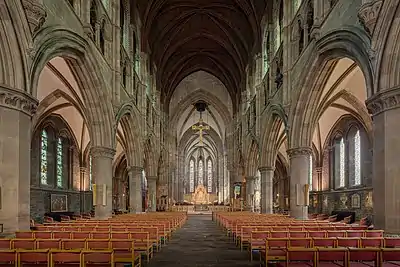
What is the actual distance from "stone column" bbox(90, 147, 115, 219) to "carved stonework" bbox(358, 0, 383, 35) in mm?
13530

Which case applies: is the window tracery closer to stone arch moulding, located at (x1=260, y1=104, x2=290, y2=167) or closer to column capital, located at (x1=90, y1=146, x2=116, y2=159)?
column capital, located at (x1=90, y1=146, x2=116, y2=159)

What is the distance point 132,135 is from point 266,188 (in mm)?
9585

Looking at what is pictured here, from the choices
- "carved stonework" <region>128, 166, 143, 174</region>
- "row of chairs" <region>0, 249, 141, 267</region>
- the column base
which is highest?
"carved stonework" <region>128, 166, 143, 174</region>

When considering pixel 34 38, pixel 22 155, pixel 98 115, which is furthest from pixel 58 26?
pixel 98 115

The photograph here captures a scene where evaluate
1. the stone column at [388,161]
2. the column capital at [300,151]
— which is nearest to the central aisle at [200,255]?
the stone column at [388,161]

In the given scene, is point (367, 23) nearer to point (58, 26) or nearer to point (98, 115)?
point (58, 26)

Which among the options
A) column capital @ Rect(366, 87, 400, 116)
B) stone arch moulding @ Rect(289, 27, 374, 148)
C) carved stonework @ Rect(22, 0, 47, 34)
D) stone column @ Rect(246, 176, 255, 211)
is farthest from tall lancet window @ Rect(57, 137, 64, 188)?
column capital @ Rect(366, 87, 400, 116)

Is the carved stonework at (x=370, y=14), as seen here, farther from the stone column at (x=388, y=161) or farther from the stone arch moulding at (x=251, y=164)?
the stone arch moulding at (x=251, y=164)

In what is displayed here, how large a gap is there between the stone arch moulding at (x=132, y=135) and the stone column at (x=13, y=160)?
14663mm

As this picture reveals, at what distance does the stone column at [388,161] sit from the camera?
11312mm

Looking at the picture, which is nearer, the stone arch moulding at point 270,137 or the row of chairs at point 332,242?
the row of chairs at point 332,242

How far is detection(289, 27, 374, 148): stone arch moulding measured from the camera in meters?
13.3

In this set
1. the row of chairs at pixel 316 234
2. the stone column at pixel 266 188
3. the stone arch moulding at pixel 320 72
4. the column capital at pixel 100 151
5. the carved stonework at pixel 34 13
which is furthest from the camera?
the stone column at pixel 266 188

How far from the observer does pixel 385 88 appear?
1162 cm
